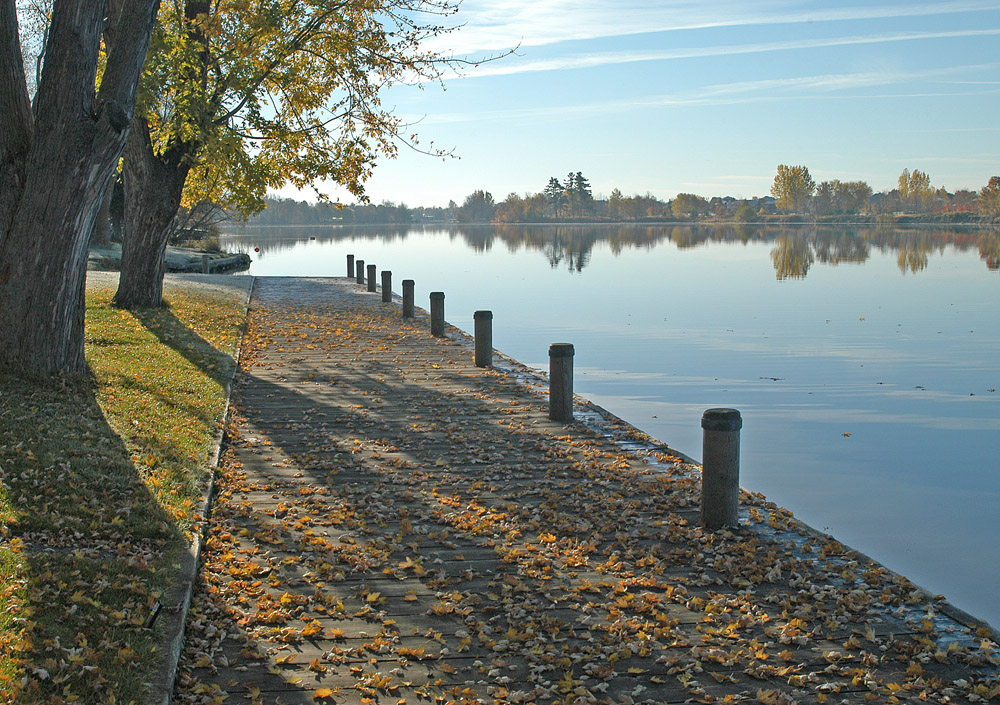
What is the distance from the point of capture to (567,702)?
4.36m

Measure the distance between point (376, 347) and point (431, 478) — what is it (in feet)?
28.8

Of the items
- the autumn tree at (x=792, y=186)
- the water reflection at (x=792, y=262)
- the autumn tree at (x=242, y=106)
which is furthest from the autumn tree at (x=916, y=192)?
the autumn tree at (x=242, y=106)

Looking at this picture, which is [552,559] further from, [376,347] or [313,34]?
[313,34]

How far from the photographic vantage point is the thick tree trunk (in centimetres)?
1838

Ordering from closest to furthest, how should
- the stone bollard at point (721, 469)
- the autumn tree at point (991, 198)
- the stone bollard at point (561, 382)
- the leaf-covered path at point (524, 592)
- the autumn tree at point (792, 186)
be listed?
the leaf-covered path at point (524, 592) < the stone bollard at point (721, 469) < the stone bollard at point (561, 382) < the autumn tree at point (991, 198) < the autumn tree at point (792, 186)

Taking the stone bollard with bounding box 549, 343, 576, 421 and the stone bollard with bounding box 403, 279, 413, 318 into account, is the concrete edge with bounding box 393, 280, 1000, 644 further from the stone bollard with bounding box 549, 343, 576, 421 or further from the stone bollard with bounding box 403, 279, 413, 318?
the stone bollard with bounding box 403, 279, 413, 318

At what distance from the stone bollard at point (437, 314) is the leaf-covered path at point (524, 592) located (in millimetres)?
8570

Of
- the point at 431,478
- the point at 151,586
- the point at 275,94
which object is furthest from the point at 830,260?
the point at 151,586

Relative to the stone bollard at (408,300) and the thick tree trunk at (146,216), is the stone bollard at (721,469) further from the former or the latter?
the stone bollard at (408,300)

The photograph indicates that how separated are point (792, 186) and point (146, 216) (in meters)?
192

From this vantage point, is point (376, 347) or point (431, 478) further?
point (376, 347)

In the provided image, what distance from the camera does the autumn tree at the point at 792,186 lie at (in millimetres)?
192625

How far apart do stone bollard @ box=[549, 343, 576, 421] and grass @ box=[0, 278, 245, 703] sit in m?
3.99

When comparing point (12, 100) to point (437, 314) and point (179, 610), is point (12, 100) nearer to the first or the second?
point (179, 610)
